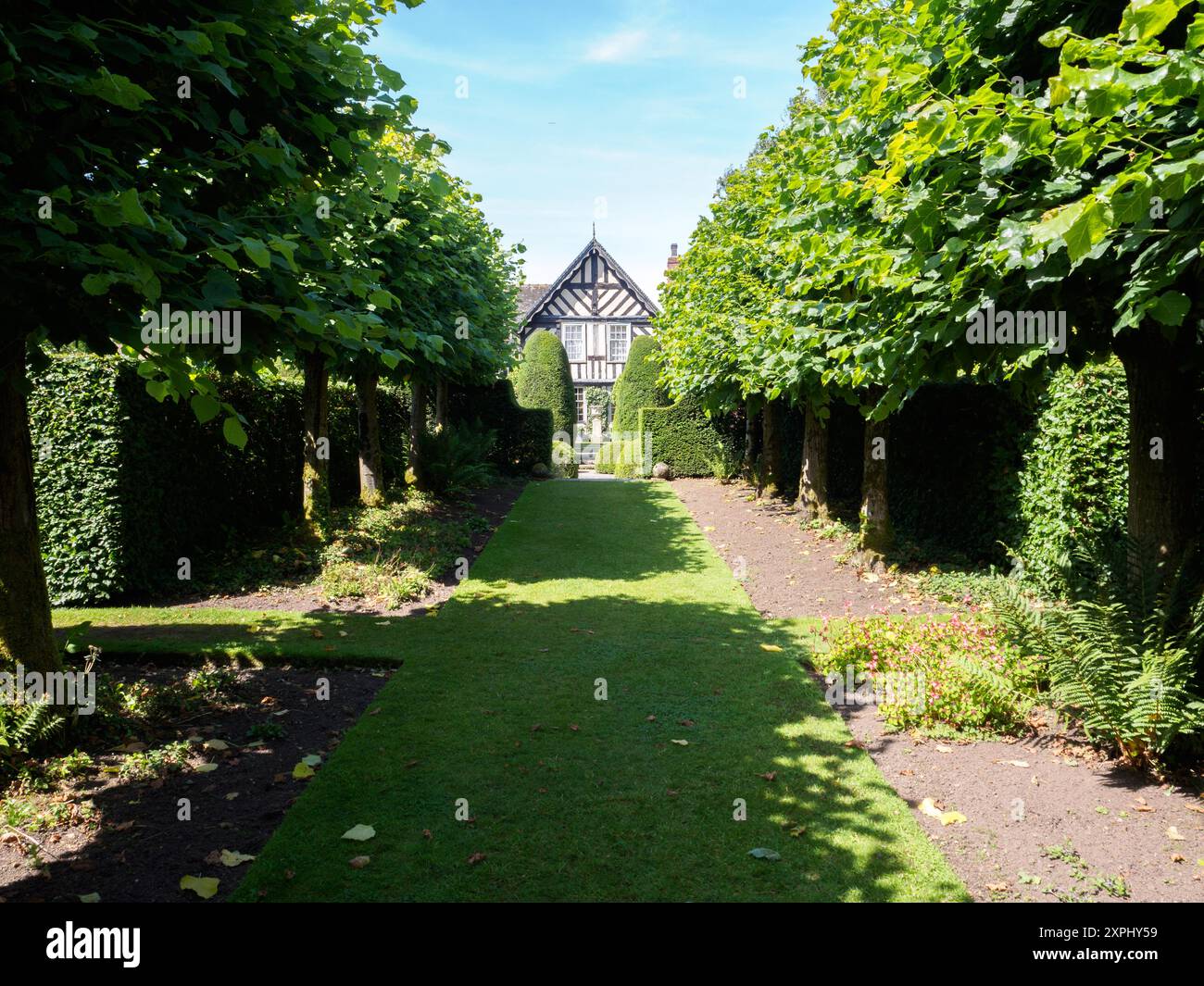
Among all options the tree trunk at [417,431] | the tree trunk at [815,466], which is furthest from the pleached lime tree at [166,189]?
the tree trunk at [417,431]

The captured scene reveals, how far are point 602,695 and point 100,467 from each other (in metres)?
7.20

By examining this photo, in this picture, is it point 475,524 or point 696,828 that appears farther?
point 475,524

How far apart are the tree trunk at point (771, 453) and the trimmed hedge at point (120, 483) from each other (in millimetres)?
12421

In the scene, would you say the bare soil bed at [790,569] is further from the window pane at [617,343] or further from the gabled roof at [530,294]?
the gabled roof at [530,294]

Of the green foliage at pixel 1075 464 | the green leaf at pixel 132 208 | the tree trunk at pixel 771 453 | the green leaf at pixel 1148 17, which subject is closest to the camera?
the green leaf at pixel 1148 17

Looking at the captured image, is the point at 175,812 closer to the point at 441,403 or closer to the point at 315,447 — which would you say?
the point at 315,447

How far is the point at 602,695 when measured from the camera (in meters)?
7.29

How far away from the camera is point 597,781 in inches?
219

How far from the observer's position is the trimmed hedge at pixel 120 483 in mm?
9617

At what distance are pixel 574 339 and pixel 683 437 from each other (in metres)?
19.2

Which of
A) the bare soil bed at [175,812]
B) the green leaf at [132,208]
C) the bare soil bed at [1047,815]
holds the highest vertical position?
the green leaf at [132,208]

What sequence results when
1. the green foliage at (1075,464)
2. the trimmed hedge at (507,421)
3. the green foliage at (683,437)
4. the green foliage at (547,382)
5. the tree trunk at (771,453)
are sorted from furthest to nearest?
the green foliage at (547,382) < the green foliage at (683,437) < the trimmed hedge at (507,421) < the tree trunk at (771,453) < the green foliage at (1075,464)

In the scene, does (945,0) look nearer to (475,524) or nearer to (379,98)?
(379,98)

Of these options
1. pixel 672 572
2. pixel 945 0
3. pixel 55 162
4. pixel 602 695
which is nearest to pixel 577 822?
pixel 602 695
